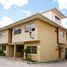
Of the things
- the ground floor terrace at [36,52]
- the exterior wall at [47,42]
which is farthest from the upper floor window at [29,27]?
the ground floor terrace at [36,52]

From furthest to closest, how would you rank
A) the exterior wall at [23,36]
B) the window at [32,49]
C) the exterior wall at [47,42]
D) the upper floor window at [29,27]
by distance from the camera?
the upper floor window at [29,27] < the window at [32,49] < the exterior wall at [47,42] < the exterior wall at [23,36]

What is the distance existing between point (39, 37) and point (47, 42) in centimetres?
240

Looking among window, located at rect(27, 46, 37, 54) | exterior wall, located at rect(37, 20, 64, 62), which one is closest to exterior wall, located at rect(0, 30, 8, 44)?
window, located at rect(27, 46, 37, 54)

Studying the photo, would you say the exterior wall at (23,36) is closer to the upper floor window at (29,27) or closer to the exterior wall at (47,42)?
the upper floor window at (29,27)

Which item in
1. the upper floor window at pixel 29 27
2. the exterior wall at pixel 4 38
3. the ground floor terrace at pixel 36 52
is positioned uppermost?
the upper floor window at pixel 29 27

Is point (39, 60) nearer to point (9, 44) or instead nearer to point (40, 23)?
point (40, 23)

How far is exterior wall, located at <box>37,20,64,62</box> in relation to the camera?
2151cm

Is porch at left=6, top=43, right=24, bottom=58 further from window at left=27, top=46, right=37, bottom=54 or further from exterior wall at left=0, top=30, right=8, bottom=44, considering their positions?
window at left=27, top=46, right=37, bottom=54

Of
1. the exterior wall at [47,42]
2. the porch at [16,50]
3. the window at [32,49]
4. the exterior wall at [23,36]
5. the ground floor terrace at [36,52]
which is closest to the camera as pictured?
the ground floor terrace at [36,52]

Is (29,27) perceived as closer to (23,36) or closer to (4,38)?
(23,36)

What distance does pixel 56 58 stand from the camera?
25203 mm

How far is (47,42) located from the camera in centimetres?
2292

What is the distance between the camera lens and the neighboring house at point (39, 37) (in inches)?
835

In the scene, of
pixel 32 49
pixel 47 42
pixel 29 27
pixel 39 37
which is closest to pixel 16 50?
pixel 32 49
